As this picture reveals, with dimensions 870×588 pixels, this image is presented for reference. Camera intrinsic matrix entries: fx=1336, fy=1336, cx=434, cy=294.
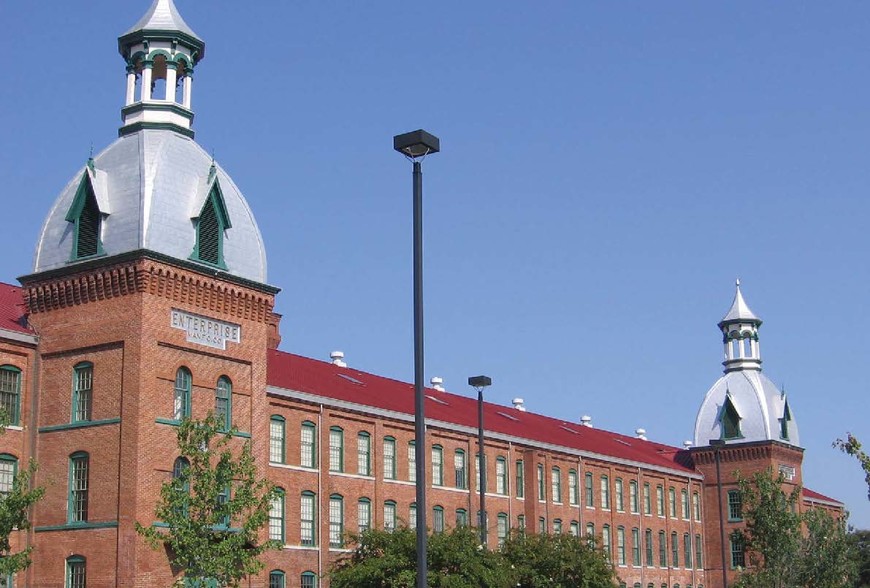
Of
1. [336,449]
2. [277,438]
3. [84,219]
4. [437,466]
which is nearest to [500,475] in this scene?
[437,466]

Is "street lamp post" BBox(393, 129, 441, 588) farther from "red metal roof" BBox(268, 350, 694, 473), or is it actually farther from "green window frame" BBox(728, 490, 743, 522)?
"green window frame" BBox(728, 490, 743, 522)

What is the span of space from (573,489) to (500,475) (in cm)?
784

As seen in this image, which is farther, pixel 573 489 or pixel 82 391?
pixel 573 489

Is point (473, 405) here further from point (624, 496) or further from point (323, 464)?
point (323, 464)

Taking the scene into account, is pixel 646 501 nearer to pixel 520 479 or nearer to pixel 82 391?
pixel 520 479

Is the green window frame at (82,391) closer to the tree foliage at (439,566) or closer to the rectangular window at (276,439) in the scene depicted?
the rectangular window at (276,439)

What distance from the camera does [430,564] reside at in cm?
4516

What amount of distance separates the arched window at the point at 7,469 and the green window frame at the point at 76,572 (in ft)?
10.2

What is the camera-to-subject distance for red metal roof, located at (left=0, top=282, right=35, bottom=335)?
4369cm

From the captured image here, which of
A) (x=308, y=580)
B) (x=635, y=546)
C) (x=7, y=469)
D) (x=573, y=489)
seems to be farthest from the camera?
(x=635, y=546)

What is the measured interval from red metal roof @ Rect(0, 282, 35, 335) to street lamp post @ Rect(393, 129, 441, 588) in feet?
71.8

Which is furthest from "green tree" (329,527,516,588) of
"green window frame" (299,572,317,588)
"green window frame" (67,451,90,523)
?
"green window frame" (67,451,90,523)

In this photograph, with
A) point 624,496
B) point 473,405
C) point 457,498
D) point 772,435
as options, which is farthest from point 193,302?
point 772,435

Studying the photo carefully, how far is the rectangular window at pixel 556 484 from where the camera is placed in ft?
235
